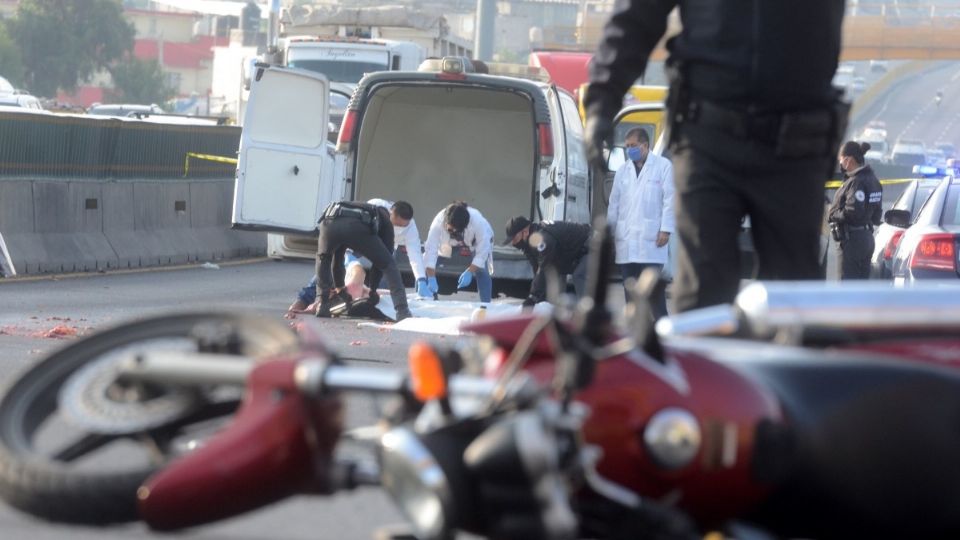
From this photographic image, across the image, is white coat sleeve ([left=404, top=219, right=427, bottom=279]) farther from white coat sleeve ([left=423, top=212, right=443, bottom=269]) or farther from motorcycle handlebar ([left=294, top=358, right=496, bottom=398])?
motorcycle handlebar ([left=294, top=358, right=496, bottom=398])

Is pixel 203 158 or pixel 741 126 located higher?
pixel 741 126

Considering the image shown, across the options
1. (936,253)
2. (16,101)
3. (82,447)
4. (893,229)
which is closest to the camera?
(82,447)

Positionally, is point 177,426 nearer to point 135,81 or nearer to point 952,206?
point 952,206

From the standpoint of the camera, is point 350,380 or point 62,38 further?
point 62,38

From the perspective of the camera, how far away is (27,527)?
457 cm

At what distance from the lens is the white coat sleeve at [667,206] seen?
1252cm

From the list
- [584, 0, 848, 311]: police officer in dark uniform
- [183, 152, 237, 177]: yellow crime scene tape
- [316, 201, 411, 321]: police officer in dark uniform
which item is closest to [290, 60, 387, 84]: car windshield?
[183, 152, 237, 177]: yellow crime scene tape

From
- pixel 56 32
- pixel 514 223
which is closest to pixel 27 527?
pixel 514 223

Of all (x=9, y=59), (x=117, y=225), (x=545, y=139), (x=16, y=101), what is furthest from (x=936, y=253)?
(x=9, y=59)

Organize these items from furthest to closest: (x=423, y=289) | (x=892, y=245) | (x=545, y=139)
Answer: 1. (x=423, y=289)
2. (x=892, y=245)
3. (x=545, y=139)

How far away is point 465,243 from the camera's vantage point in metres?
14.0

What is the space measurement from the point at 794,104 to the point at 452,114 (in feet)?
42.9

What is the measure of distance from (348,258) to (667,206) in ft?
8.63

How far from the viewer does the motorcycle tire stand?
3.25 metres
